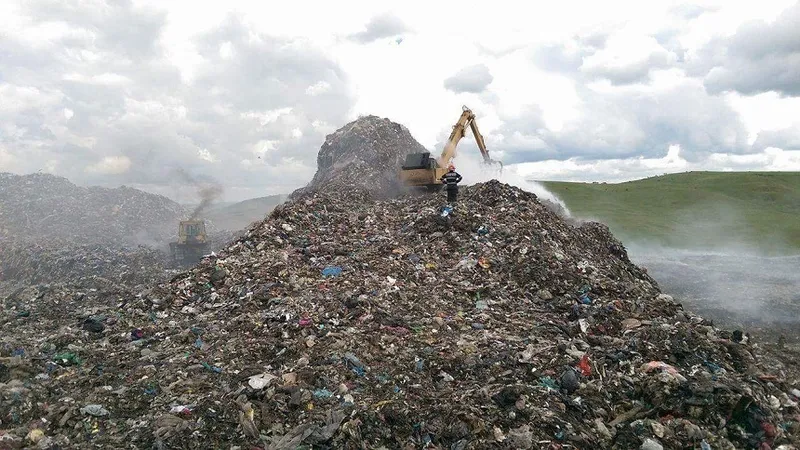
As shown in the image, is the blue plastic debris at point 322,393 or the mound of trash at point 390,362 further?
the blue plastic debris at point 322,393

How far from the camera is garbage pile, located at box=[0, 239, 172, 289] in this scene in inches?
635

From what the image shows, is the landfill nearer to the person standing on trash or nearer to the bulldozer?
the person standing on trash

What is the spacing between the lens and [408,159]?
1870 cm

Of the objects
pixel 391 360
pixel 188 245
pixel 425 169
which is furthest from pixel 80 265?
pixel 391 360

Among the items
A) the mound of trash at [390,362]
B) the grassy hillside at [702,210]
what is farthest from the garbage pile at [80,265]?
the grassy hillside at [702,210]

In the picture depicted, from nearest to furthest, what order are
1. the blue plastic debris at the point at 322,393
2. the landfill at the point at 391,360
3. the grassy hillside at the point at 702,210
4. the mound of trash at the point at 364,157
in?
1. the landfill at the point at 391,360
2. the blue plastic debris at the point at 322,393
3. the mound of trash at the point at 364,157
4. the grassy hillside at the point at 702,210

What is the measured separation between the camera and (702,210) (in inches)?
1454

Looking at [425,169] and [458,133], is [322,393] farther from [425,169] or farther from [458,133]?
[458,133]

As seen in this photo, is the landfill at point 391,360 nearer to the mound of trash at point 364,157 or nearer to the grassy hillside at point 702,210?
the mound of trash at point 364,157

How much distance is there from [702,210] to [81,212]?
42675 millimetres

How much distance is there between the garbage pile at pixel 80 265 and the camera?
1614cm

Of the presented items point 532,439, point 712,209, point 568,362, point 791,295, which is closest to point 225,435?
point 532,439

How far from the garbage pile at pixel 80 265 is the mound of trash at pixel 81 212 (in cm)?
462

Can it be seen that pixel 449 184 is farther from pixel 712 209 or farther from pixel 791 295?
pixel 712 209
